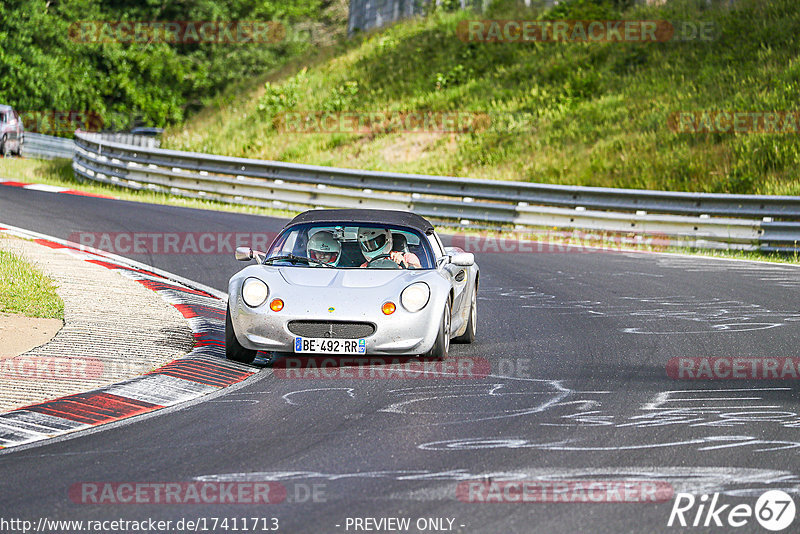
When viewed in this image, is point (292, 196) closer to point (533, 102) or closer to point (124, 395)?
point (533, 102)

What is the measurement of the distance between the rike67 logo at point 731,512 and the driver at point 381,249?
4721 millimetres

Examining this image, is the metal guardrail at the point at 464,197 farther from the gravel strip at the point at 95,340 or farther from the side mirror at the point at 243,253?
the side mirror at the point at 243,253

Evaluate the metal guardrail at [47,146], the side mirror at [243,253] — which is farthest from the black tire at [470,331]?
the metal guardrail at [47,146]

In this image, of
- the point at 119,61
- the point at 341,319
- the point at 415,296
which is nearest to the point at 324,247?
the point at 415,296

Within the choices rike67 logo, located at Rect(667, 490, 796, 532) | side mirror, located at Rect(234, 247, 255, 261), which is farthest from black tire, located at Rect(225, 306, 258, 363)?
rike67 logo, located at Rect(667, 490, 796, 532)

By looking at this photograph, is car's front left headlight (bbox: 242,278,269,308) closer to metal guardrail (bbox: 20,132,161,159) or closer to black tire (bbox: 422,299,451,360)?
black tire (bbox: 422,299,451,360)

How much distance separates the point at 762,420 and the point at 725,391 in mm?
965

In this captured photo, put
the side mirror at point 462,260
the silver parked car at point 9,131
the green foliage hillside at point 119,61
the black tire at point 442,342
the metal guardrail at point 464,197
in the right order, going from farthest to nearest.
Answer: the green foliage hillside at point 119,61
the silver parked car at point 9,131
the metal guardrail at point 464,197
the side mirror at point 462,260
the black tire at point 442,342

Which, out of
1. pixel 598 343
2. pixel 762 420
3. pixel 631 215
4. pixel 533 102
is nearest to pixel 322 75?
pixel 533 102

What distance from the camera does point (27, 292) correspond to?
1108cm

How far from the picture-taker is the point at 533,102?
30.3 metres

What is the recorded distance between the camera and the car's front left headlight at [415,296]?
884 cm

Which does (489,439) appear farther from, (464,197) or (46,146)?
(46,146)

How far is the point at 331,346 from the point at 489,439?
2.44 meters
